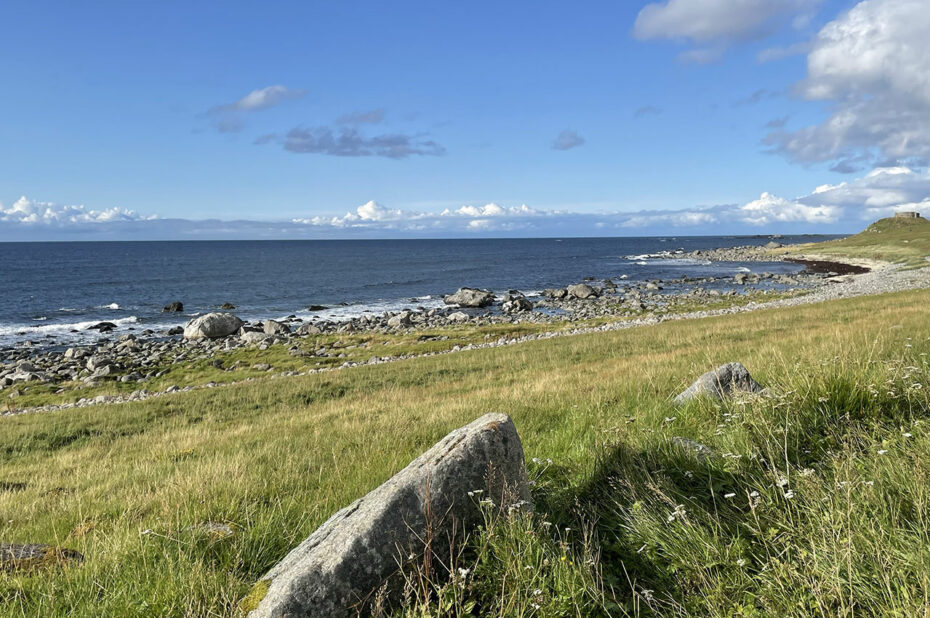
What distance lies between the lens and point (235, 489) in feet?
19.8

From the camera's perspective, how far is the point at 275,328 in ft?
156

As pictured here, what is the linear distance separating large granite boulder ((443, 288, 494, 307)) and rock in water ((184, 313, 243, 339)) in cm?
2526

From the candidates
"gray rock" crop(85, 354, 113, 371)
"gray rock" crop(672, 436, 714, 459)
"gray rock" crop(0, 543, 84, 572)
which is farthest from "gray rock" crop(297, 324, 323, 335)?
"gray rock" crop(672, 436, 714, 459)

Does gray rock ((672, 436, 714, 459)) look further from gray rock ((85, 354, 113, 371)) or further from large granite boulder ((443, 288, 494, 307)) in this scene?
large granite boulder ((443, 288, 494, 307))

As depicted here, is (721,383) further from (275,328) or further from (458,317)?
(275,328)

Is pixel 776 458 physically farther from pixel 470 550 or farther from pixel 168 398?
pixel 168 398

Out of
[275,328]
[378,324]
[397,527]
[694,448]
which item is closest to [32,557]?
[397,527]

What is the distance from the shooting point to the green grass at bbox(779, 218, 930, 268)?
88.0 meters

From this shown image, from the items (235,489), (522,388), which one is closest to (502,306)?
(522,388)

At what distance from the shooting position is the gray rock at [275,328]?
154 ft

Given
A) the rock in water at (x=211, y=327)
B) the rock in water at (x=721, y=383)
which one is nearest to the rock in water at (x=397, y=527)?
the rock in water at (x=721, y=383)

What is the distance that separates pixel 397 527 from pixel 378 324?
46.8 metres

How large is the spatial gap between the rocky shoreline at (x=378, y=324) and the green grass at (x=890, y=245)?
1490 centimetres

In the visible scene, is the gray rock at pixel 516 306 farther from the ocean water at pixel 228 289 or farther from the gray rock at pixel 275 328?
the gray rock at pixel 275 328
